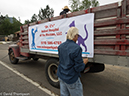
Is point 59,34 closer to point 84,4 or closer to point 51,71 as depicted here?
point 51,71

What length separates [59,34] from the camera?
122 inches

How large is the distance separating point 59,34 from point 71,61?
5.85 feet

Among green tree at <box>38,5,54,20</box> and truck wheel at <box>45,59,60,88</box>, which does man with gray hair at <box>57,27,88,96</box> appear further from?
green tree at <box>38,5,54,20</box>

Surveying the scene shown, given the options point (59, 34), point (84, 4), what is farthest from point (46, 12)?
point (59, 34)

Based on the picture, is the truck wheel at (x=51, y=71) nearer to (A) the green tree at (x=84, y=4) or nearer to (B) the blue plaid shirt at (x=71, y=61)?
(B) the blue plaid shirt at (x=71, y=61)

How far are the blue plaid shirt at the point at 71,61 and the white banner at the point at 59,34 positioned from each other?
1097mm

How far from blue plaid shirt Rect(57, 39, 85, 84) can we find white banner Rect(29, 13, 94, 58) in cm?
110

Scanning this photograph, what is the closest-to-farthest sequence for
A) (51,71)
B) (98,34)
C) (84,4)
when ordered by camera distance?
(98,34)
(51,71)
(84,4)

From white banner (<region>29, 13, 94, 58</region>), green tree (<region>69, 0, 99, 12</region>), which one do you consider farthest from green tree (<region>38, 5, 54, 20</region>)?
white banner (<region>29, 13, 94, 58</region>)

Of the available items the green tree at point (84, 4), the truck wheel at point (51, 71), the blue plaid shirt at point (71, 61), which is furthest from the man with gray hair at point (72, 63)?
the green tree at point (84, 4)

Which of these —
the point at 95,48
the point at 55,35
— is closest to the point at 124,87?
the point at 95,48

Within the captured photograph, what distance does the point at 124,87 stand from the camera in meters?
3.24

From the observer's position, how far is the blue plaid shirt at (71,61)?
4.70 ft

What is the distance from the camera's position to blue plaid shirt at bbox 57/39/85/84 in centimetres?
143
